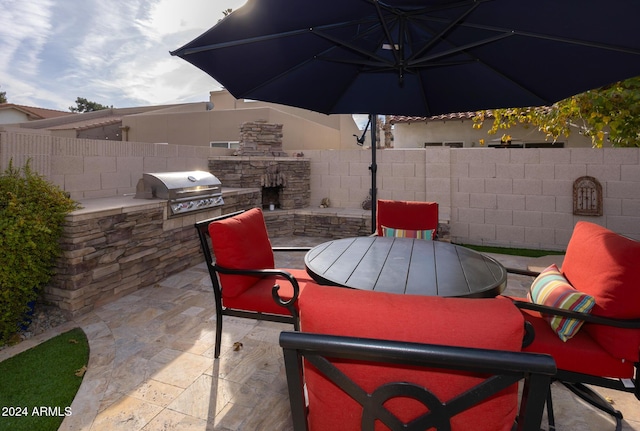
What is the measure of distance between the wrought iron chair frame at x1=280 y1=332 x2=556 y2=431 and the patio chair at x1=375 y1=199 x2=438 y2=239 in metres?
3.20

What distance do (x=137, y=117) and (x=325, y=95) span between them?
1462 centimetres

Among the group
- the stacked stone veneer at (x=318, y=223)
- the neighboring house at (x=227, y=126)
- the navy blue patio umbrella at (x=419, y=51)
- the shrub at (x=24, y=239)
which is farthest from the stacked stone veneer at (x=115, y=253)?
the neighboring house at (x=227, y=126)

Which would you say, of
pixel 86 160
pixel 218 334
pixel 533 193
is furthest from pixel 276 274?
pixel 533 193

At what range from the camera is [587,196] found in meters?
6.39

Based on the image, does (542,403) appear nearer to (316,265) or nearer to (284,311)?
A: (316,265)

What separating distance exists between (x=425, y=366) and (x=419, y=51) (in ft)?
9.01

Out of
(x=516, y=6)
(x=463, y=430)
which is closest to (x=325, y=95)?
(x=516, y=6)

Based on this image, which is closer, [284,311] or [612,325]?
[612,325]

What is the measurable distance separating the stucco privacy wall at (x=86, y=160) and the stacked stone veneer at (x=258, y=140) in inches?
77.7

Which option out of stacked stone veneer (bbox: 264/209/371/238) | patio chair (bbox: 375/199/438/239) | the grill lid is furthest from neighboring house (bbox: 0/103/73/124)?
patio chair (bbox: 375/199/438/239)

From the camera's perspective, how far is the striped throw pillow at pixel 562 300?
1896 mm

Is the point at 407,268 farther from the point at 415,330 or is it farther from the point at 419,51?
the point at 419,51

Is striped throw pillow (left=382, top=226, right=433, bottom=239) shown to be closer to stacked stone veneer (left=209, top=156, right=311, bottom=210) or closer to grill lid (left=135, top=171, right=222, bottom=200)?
grill lid (left=135, top=171, right=222, bottom=200)

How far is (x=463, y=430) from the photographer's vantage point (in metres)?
1.09
